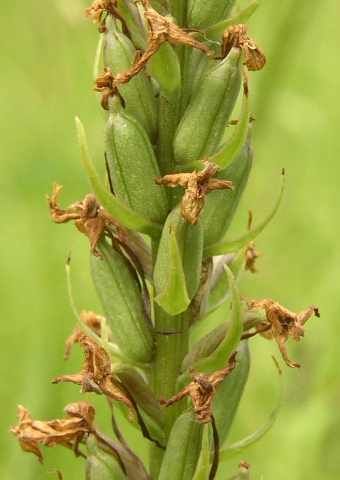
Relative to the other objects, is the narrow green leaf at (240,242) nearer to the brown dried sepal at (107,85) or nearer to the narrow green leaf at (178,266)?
the narrow green leaf at (178,266)

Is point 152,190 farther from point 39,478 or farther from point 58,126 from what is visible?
point 58,126

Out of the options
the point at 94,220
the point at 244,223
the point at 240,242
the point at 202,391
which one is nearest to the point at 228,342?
the point at 202,391

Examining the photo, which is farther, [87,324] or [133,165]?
[87,324]

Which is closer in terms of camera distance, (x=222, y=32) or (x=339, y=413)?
(x=222, y=32)

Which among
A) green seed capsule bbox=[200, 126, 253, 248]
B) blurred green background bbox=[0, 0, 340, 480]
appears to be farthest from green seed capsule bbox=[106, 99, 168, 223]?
blurred green background bbox=[0, 0, 340, 480]

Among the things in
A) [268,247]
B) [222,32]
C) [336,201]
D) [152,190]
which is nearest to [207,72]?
[222,32]

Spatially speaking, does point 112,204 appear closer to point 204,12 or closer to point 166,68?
point 166,68
